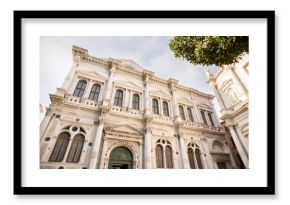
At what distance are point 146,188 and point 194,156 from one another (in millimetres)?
3904

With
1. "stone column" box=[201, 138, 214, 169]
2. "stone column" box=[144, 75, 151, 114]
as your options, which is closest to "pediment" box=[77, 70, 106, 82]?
"stone column" box=[144, 75, 151, 114]

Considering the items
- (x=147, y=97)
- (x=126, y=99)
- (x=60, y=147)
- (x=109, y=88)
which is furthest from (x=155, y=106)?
(x=60, y=147)

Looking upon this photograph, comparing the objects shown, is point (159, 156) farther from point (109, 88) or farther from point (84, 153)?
point (109, 88)

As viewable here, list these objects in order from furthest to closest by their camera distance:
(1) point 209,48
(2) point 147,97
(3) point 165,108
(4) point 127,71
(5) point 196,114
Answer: (5) point 196,114 < (3) point 165,108 < (4) point 127,71 < (2) point 147,97 < (1) point 209,48

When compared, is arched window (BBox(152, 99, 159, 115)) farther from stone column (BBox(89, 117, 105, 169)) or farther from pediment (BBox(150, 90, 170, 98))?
stone column (BBox(89, 117, 105, 169))

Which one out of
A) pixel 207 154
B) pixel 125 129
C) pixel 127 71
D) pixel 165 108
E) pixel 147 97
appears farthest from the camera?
pixel 165 108

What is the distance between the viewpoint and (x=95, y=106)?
19.7 ft

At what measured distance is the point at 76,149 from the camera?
5.08m

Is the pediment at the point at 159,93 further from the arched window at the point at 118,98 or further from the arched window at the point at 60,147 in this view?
the arched window at the point at 60,147

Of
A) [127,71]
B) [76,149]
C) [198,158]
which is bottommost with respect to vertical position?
[76,149]

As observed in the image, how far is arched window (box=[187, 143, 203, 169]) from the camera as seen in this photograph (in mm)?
5501

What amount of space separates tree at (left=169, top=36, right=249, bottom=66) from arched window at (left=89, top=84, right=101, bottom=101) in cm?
411

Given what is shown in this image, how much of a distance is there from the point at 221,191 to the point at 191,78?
8.99ft

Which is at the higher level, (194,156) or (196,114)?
(196,114)
